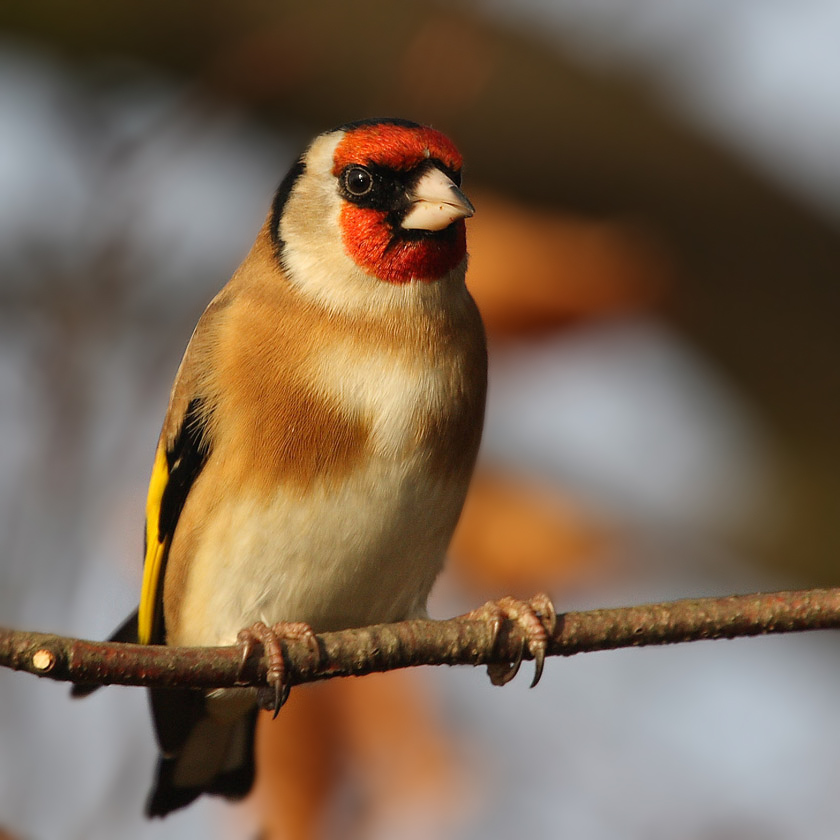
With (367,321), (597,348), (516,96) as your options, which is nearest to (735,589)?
(597,348)

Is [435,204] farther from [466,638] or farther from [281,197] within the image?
[466,638]

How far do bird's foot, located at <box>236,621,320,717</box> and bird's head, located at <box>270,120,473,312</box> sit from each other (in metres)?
0.93

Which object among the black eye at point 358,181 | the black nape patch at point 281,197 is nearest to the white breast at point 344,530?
the black eye at point 358,181

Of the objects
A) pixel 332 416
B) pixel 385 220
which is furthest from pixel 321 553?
pixel 385 220

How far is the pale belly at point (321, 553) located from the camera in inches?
132

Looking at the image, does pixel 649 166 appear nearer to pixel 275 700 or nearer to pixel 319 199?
pixel 319 199

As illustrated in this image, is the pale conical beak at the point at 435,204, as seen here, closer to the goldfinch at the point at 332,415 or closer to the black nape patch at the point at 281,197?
the goldfinch at the point at 332,415

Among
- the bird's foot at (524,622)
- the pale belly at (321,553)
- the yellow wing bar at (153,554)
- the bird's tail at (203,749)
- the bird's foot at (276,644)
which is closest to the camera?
the bird's foot at (276,644)

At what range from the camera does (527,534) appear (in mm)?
5223

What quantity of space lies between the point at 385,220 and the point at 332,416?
23.2 inches

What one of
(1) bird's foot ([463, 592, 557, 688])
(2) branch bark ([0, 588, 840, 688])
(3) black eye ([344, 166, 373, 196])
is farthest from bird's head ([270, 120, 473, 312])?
(2) branch bark ([0, 588, 840, 688])

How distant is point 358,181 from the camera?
364 centimetres

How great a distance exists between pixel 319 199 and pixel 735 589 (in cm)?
322

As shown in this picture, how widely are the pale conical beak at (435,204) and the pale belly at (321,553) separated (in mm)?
646
